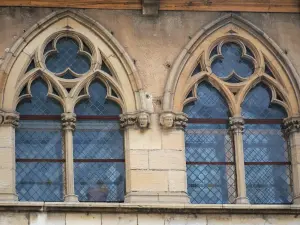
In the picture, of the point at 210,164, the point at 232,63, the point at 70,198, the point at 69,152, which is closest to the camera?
the point at 70,198

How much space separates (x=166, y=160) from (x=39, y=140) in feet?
6.46

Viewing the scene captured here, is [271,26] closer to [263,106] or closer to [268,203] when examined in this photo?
[263,106]

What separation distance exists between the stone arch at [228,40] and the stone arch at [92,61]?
578 mm

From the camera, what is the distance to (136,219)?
22.8 metres

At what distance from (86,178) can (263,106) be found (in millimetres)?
3056

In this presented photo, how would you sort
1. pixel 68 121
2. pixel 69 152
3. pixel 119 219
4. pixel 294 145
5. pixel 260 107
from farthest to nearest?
1. pixel 260 107
2. pixel 294 145
3. pixel 68 121
4. pixel 69 152
5. pixel 119 219

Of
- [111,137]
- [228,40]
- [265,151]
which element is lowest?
[265,151]

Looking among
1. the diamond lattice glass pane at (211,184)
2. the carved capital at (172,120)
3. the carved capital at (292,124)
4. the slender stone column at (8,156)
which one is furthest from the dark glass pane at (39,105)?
the carved capital at (292,124)

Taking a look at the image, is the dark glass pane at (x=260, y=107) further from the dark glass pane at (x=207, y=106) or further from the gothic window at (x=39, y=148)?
the gothic window at (x=39, y=148)

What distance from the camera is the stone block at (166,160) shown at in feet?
77.0

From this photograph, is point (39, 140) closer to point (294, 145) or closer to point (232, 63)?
point (232, 63)

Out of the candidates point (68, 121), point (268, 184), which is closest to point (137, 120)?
point (68, 121)

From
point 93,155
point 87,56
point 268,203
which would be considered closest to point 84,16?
point 87,56

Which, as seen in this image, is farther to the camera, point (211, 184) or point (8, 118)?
point (211, 184)
